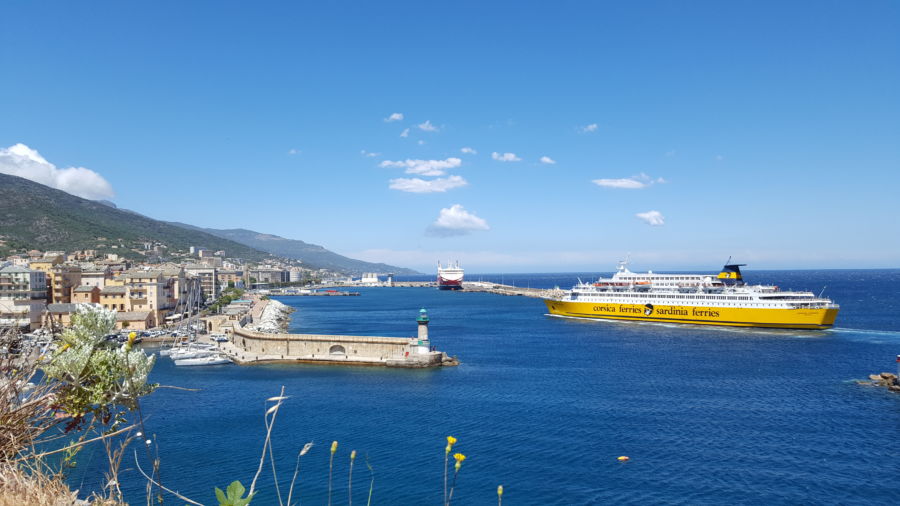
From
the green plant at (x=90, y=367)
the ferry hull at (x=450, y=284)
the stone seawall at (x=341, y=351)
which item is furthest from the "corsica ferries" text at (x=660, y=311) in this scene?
the ferry hull at (x=450, y=284)

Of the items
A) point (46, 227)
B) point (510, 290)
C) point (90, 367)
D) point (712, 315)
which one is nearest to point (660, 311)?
point (712, 315)

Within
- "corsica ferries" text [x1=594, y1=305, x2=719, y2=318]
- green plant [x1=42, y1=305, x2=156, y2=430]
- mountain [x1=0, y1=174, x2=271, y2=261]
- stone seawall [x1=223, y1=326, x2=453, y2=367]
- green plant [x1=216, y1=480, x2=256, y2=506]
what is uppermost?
mountain [x1=0, y1=174, x2=271, y2=261]

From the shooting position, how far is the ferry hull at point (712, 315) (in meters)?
49.0

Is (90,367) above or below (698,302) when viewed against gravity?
above

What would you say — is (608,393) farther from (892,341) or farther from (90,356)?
(892,341)

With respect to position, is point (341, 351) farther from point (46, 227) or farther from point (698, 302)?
point (46, 227)

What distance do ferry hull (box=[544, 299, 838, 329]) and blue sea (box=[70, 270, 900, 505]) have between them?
7.90 metres

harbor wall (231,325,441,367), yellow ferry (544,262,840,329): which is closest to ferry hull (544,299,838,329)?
yellow ferry (544,262,840,329)

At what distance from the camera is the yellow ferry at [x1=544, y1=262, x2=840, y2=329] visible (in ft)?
162

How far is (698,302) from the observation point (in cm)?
5388

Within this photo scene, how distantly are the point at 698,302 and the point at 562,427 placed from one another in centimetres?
3755

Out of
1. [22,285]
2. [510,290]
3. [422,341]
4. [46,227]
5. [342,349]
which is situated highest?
[46,227]

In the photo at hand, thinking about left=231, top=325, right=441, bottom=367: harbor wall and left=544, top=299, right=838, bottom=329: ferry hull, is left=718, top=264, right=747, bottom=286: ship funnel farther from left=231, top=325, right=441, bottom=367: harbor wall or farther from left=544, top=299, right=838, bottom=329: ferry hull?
left=231, top=325, right=441, bottom=367: harbor wall

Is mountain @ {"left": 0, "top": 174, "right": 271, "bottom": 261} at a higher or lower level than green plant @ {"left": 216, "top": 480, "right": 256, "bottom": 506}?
higher
